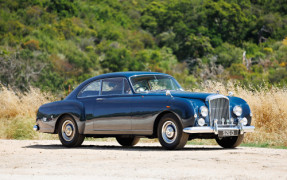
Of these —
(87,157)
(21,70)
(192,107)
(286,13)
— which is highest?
(286,13)

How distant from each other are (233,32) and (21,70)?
4953cm

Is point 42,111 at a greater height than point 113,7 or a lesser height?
lesser

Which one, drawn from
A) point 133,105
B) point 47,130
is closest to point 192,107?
point 133,105

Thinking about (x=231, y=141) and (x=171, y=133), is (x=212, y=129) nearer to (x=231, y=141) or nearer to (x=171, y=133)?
(x=171, y=133)

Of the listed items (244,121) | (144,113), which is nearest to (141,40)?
(244,121)

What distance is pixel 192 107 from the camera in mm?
11242

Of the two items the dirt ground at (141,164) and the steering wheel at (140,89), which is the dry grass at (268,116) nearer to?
the dirt ground at (141,164)

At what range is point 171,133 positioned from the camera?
1150cm

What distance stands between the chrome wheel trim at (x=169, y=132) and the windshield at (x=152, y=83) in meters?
1.26

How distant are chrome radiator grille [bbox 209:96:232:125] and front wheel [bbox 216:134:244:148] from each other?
669 mm

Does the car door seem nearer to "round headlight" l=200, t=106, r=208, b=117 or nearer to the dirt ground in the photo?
the dirt ground

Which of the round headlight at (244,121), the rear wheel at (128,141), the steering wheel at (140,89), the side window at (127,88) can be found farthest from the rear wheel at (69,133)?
the round headlight at (244,121)

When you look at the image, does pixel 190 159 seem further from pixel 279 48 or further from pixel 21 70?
pixel 279 48

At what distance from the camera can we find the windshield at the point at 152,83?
1262 centimetres
